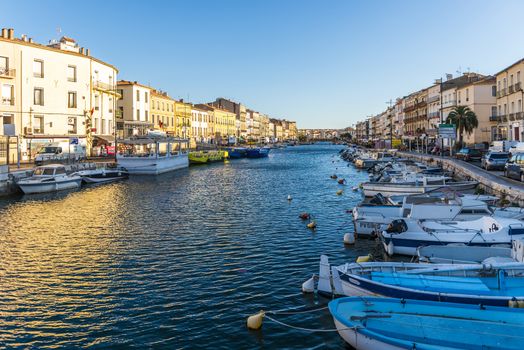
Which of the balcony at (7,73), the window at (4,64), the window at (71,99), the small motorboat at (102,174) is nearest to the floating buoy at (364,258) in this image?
the small motorboat at (102,174)

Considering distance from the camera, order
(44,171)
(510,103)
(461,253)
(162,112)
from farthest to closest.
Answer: (162,112), (510,103), (44,171), (461,253)

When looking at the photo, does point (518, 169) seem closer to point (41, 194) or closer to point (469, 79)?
point (41, 194)

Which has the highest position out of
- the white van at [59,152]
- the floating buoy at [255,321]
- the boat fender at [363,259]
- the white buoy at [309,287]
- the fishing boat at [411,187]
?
the white van at [59,152]

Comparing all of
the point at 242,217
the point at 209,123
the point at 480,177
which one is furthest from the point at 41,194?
the point at 209,123

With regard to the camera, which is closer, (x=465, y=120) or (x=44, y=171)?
→ (x=44, y=171)

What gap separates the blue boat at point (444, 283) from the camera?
10.6 m

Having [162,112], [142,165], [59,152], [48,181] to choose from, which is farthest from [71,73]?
[162,112]

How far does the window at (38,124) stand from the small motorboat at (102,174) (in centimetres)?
1091

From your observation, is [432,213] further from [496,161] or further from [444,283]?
[496,161]

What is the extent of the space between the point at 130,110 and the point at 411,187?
61638 mm

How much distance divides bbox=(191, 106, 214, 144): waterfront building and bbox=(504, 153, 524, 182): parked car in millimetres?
92092

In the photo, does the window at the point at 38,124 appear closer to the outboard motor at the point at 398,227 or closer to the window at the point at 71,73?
the window at the point at 71,73

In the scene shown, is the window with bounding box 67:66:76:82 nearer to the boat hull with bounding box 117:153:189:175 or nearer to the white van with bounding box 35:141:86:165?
the white van with bounding box 35:141:86:165

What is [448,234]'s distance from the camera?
1711 centimetres
